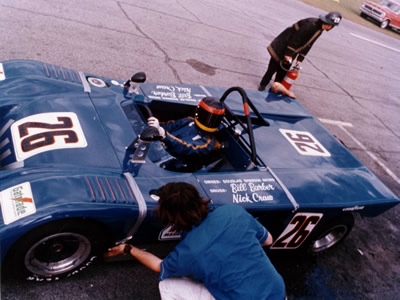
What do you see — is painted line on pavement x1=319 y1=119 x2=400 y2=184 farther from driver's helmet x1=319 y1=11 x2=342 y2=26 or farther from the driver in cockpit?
the driver in cockpit

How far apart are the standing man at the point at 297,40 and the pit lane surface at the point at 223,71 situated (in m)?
0.89

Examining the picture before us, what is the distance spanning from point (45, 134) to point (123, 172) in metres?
0.65

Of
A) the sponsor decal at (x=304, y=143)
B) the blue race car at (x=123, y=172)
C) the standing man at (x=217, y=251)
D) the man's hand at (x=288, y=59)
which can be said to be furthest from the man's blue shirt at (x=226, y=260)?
the man's hand at (x=288, y=59)

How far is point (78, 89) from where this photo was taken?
3.05 metres

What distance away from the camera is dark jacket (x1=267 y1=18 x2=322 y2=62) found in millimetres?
5383

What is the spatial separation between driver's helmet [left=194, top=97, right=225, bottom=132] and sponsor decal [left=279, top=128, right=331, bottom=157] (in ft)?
3.17

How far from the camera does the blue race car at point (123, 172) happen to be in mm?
2045

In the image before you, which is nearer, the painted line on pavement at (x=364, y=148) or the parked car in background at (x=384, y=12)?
the painted line on pavement at (x=364, y=148)

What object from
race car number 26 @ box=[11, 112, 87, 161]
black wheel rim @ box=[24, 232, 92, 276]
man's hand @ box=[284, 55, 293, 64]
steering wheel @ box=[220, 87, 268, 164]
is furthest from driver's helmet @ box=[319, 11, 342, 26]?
black wheel rim @ box=[24, 232, 92, 276]

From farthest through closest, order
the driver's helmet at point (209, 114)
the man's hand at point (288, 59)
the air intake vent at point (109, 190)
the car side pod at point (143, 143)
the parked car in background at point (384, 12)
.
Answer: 1. the parked car in background at point (384, 12)
2. the man's hand at point (288, 59)
3. the driver's helmet at point (209, 114)
4. the car side pod at point (143, 143)
5. the air intake vent at point (109, 190)

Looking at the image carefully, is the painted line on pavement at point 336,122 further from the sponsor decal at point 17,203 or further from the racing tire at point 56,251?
the sponsor decal at point 17,203

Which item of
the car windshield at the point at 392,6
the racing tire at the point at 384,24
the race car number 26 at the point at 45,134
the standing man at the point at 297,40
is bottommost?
the race car number 26 at the point at 45,134

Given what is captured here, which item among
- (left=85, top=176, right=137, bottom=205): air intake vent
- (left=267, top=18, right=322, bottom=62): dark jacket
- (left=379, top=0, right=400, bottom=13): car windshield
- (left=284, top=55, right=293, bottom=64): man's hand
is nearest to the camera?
(left=85, top=176, right=137, bottom=205): air intake vent

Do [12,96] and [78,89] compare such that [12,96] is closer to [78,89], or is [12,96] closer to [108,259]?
[78,89]
